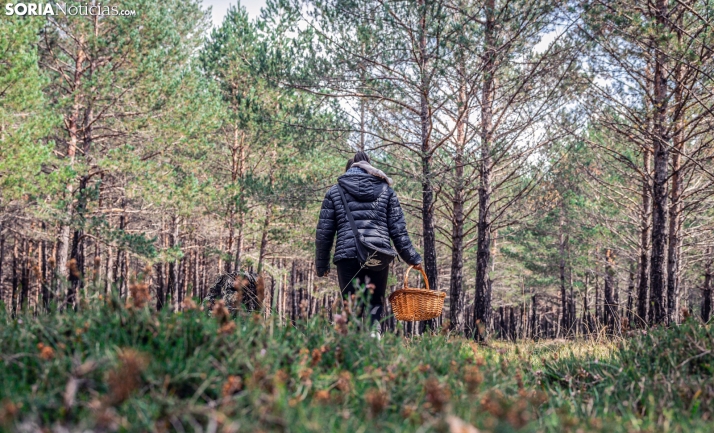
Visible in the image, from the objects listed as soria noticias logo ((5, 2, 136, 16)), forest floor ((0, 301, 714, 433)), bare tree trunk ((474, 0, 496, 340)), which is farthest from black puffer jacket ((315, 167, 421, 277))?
soria noticias logo ((5, 2, 136, 16))

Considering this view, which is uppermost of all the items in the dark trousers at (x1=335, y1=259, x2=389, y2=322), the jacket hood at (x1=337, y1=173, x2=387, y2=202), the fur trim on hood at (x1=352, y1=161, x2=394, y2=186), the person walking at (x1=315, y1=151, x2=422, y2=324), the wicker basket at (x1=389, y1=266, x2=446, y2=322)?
the fur trim on hood at (x1=352, y1=161, x2=394, y2=186)

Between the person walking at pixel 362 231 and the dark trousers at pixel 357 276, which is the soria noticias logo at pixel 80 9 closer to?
the person walking at pixel 362 231

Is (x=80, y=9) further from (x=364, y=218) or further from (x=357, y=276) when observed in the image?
(x=357, y=276)

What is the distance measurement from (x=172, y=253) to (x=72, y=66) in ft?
19.6

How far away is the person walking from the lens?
5219mm

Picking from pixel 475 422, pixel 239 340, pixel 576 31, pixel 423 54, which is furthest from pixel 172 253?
Result: pixel 475 422

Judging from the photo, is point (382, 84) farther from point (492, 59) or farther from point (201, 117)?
point (201, 117)

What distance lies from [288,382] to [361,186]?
132 inches

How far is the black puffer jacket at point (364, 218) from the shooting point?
534 cm

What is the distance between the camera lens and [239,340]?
2.43 m

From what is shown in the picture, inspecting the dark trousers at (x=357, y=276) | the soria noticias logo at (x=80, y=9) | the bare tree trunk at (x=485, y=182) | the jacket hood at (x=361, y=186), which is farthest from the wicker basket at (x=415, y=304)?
the soria noticias logo at (x=80, y=9)

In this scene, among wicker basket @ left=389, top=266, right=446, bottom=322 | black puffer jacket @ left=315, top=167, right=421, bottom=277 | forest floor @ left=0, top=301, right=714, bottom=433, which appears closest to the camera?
forest floor @ left=0, top=301, right=714, bottom=433

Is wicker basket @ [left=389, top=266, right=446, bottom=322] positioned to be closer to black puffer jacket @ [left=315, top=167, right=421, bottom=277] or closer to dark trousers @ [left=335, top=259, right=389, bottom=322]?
dark trousers @ [left=335, top=259, right=389, bottom=322]

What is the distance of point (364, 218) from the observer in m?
5.39
